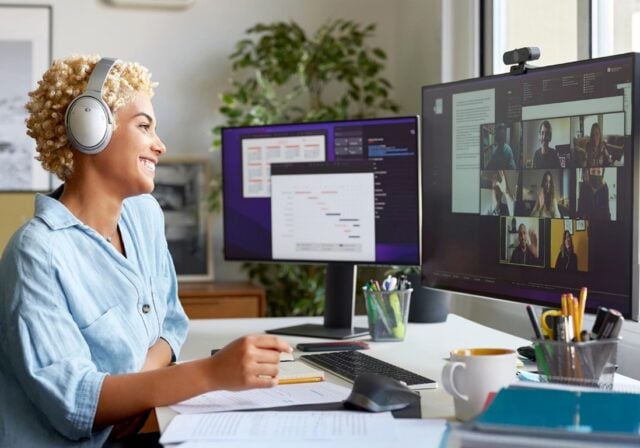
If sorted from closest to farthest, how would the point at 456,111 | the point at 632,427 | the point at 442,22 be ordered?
the point at 632,427
the point at 456,111
the point at 442,22

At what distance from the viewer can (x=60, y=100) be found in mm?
1590

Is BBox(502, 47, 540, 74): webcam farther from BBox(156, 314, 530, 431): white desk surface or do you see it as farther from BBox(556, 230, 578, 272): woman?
BBox(156, 314, 530, 431): white desk surface

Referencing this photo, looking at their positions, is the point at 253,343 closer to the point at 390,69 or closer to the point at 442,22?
the point at 442,22

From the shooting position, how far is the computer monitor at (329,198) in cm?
200

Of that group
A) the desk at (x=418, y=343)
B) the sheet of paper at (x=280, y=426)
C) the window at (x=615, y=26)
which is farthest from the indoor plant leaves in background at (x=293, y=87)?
the sheet of paper at (x=280, y=426)

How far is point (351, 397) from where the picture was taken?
1.29m

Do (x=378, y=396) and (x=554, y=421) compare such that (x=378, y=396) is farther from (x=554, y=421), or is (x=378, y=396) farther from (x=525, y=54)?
(x=525, y=54)

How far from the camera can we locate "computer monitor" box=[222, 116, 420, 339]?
2002mm

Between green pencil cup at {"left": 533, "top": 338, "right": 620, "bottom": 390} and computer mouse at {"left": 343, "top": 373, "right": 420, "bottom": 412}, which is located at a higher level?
green pencil cup at {"left": 533, "top": 338, "right": 620, "bottom": 390}

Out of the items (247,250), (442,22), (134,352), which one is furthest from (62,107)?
(442,22)

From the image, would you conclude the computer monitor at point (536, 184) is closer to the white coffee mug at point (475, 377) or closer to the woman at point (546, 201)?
the woman at point (546, 201)

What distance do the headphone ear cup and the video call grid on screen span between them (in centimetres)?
61

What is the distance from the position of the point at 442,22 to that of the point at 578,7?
0.76m

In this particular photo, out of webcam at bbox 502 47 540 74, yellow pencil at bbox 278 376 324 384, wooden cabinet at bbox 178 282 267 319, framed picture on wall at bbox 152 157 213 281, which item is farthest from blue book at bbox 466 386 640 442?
framed picture on wall at bbox 152 157 213 281
